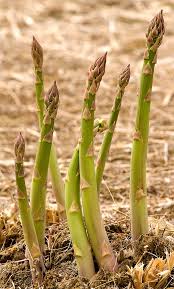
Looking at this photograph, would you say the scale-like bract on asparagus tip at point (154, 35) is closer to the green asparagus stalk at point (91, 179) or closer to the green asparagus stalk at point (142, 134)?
the green asparagus stalk at point (142, 134)

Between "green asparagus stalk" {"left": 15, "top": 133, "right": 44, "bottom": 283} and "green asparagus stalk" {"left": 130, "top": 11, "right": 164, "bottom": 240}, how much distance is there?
13.3 inches

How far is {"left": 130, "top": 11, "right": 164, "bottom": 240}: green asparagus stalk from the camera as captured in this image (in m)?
2.22

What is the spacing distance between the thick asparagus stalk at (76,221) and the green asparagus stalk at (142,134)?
186mm

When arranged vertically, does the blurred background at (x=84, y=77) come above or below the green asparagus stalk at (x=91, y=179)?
above

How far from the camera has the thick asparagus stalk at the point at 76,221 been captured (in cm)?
230

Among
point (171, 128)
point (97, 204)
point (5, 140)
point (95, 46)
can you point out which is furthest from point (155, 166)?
point (95, 46)

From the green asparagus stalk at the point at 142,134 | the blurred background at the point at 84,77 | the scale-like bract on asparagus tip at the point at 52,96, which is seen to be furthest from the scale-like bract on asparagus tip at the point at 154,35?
the blurred background at the point at 84,77

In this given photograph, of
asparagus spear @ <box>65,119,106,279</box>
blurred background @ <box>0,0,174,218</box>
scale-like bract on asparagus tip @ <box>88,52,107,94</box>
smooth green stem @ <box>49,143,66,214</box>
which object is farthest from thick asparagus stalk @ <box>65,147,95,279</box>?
blurred background @ <box>0,0,174,218</box>

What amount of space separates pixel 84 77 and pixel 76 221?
4127 mm

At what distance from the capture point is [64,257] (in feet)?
8.16

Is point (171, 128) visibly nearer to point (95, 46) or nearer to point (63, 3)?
point (95, 46)

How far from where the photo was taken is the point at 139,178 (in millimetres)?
2344

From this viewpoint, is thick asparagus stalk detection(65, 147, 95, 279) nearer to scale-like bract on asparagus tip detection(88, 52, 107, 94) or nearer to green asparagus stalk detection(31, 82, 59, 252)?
green asparagus stalk detection(31, 82, 59, 252)

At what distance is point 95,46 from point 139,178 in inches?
193
